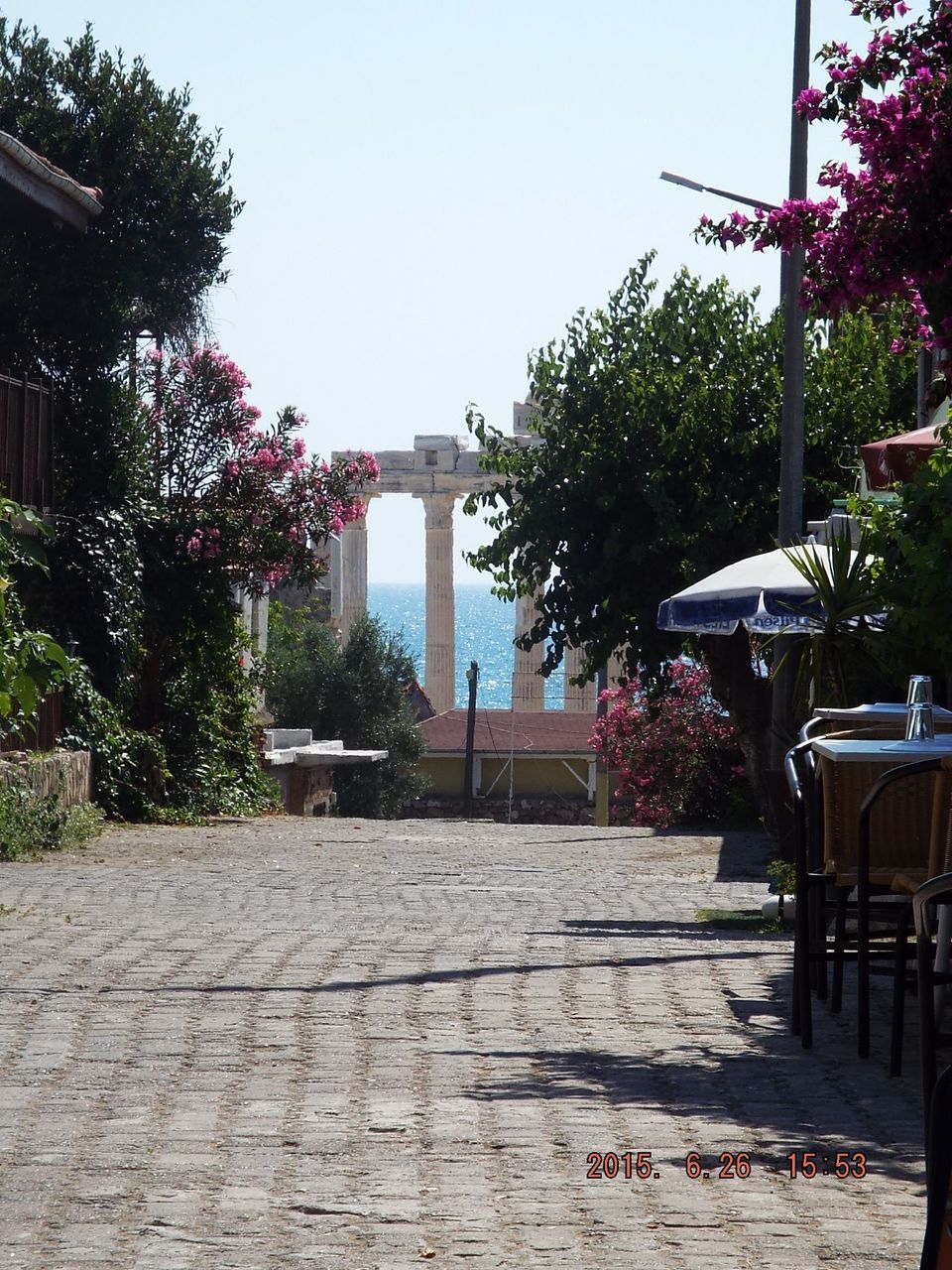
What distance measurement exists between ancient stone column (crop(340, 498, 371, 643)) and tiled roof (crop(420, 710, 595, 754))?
745 centimetres

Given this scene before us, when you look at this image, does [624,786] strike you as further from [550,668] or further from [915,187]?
[915,187]

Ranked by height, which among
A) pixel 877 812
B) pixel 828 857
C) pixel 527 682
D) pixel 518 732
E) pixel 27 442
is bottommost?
pixel 518 732

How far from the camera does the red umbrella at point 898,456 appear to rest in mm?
10227

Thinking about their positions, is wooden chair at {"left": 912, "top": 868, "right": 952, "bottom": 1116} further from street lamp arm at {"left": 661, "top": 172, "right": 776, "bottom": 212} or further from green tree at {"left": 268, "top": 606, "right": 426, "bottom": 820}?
green tree at {"left": 268, "top": 606, "right": 426, "bottom": 820}

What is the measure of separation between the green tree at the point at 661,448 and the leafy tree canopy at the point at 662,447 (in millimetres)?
19

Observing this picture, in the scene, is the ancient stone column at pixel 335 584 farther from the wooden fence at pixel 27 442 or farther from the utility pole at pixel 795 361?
the utility pole at pixel 795 361

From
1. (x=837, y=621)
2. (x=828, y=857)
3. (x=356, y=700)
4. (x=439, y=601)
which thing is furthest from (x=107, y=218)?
(x=439, y=601)

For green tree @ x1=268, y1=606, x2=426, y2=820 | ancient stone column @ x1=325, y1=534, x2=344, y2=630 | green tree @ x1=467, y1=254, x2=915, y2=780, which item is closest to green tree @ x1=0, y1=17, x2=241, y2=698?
green tree @ x1=467, y1=254, x2=915, y2=780

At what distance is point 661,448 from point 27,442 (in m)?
6.85

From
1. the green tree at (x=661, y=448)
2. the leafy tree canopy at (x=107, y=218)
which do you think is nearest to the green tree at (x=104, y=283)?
the leafy tree canopy at (x=107, y=218)

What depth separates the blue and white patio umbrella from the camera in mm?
10602

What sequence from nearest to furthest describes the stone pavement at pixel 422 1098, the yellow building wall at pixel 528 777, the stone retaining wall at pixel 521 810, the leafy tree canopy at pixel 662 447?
the stone pavement at pixel 422 1098 → the leafy tree canopy at pixel 662 447 → the stone retaining wall at pixel 521 810 → the yellow building wall at pixel 528 777

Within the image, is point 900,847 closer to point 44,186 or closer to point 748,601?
point 748,601

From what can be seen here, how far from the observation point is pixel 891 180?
24.1 feet
